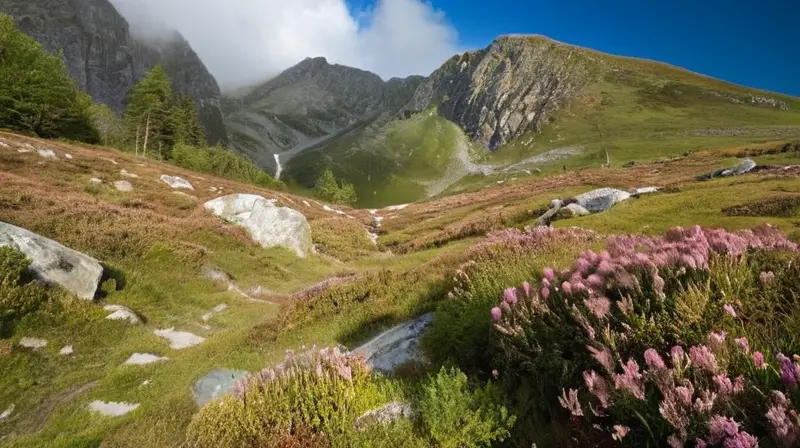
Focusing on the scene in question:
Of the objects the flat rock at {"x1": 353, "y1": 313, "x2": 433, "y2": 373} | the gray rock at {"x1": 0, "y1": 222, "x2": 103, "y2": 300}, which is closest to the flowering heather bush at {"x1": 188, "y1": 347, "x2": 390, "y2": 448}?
the flat rock at {"x1": 353, "y1": 313, "x2": 433, "y2": 373}

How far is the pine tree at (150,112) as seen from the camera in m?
85.0

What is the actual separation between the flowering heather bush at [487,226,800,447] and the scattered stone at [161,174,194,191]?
45264 mm

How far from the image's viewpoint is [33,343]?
37.7 feet

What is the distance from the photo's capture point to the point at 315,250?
1238 inches

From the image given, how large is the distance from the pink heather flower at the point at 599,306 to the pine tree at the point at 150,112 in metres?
95.4

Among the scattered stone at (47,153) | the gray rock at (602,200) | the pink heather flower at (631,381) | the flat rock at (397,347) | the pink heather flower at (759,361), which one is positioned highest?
the gray rock at (602,200)

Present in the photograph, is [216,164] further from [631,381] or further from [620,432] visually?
[620,432]

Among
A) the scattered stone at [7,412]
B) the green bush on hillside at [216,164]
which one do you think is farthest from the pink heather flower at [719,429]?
the green bush on hillside at [216,164]

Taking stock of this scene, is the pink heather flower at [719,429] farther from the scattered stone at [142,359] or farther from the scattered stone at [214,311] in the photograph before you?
the scattered stone at [214,311]

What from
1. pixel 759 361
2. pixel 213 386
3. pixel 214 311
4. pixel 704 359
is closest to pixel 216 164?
pixel 214 311

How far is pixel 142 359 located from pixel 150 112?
3515 inches

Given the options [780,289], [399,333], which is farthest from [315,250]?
[780,289]

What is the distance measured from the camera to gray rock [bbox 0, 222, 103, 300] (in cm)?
1416

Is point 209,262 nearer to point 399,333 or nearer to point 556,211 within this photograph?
point 399,333
